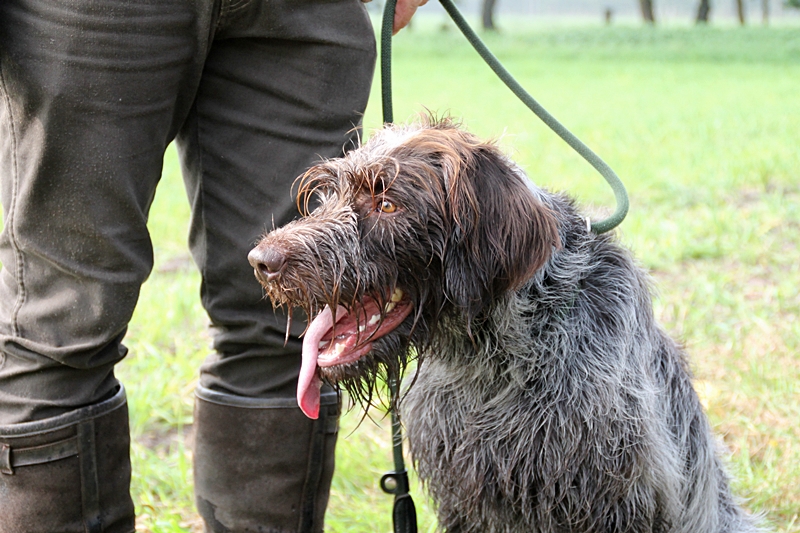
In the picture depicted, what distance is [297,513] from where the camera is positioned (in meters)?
2.52

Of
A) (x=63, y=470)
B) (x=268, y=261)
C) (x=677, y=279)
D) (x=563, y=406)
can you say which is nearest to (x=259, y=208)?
(x=268, y=261)

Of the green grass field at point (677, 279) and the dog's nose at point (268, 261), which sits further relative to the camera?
the green grass field at point (677, 279)

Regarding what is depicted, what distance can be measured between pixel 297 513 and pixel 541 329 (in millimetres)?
973

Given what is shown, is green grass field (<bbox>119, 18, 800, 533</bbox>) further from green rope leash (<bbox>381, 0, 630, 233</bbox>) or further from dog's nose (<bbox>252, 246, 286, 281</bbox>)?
dog's nose (<bbox>252, 246, 286, 281</bbox>)

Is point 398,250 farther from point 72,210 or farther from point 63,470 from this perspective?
point 63,470

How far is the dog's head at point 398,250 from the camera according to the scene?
1938 millimetres

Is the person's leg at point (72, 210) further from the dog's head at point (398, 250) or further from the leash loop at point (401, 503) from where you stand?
the leash loop at point (401, 503)

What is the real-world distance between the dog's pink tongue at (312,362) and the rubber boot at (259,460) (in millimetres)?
398

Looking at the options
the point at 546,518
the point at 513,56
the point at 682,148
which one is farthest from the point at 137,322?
the point at 513,56

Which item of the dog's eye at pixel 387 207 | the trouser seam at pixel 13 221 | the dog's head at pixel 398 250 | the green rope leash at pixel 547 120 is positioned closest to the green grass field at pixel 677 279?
the green rope leash at pixel 547 120

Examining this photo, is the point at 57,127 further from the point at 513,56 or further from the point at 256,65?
the point at 513,56

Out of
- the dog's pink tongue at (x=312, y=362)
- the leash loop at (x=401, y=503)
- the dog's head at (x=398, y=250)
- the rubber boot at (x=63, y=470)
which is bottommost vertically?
the leash loop at (x=401, y=503)

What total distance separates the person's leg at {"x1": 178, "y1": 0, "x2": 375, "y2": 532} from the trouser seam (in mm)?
494

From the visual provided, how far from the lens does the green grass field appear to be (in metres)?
3.10
